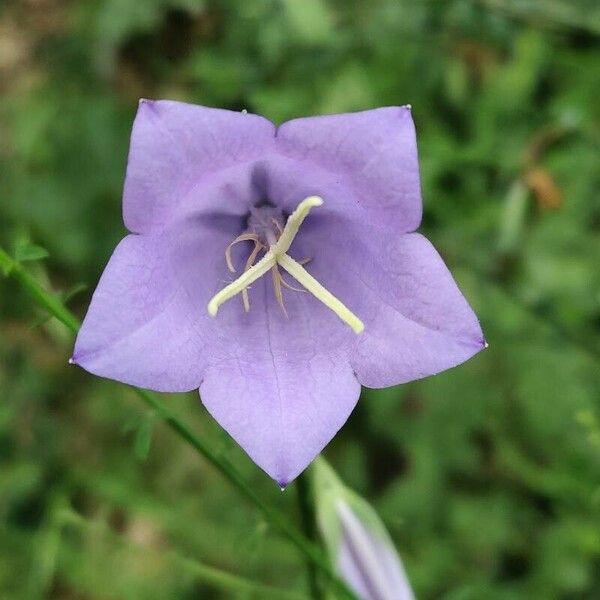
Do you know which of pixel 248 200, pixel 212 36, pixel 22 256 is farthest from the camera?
pixel 212 36

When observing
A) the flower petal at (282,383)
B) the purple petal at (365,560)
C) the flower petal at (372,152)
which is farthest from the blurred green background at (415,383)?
the flower petal at (372,152)

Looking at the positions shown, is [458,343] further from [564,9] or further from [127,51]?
[127,51]

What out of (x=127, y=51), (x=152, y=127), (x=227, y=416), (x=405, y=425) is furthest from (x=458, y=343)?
(x=127, y=51)

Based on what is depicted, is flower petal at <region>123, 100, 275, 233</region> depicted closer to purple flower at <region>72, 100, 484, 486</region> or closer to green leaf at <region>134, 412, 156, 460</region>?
purple flower at <region>72, 100, 484, 486</region>

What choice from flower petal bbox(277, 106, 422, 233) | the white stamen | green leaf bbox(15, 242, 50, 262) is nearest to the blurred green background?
the white stamen

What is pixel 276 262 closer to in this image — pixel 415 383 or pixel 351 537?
pixel 351 537

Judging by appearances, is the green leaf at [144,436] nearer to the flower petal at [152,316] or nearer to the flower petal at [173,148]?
the flower petal at [152,316]

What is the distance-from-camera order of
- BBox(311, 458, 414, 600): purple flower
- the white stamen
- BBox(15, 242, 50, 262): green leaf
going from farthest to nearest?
1. BBox(311, 458, 414, 600): purple flower
2. the white stamen
3. BBox(15, 242, 50, 262): green leaf
